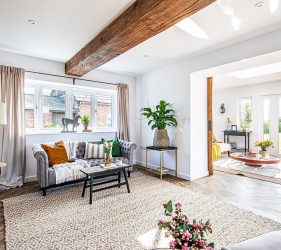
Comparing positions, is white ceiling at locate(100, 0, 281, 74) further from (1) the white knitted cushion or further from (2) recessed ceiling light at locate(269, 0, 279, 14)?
(1) the white knitted cushion

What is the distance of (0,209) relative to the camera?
2.61m

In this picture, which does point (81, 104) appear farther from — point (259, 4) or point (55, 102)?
point (259, 4)

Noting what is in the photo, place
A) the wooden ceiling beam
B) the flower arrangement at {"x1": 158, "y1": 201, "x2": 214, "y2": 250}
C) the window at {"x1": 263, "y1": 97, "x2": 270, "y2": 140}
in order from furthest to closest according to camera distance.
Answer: the window at {"x1": 263, "y1": 97, "x2": 270, "y2": 140}, the wooden ceiling beam, the flower arrangement at {"x1": 158, "y1": 201, "x2": 214, "y2": 250}

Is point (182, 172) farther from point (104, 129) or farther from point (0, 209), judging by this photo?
point (0, 209)

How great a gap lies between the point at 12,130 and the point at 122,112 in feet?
8.13

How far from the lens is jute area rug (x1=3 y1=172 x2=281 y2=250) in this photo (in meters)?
1.90

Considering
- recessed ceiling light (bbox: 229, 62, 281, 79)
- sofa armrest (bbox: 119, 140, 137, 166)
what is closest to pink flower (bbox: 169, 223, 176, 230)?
sofa armrest (bbox: 119, 140, 137, 166)

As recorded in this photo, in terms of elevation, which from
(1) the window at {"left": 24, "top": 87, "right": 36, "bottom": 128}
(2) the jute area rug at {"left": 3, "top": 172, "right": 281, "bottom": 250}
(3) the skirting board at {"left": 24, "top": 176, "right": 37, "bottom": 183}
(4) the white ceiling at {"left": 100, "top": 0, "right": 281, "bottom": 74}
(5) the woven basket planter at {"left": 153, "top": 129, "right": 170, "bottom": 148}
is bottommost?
(2) the jute area rug at {"left": 3, "top": 172, "right": 281, "bottom": 250}

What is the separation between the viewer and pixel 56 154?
11.3ft

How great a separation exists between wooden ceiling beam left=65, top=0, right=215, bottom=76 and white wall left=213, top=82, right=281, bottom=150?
19.4ft

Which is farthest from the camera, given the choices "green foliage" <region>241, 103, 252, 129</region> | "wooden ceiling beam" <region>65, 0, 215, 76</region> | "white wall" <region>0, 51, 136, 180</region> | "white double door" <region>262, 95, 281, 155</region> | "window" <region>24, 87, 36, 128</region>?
"green foliage" <region>241, 103, 252, 129</region>

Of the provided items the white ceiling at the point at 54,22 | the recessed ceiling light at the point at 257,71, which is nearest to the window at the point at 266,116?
the recessed ceiling light at the point at 257,71

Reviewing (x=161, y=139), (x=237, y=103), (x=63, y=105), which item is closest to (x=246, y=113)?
(x=237, y=103)

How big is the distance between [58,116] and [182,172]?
3.14 meters
